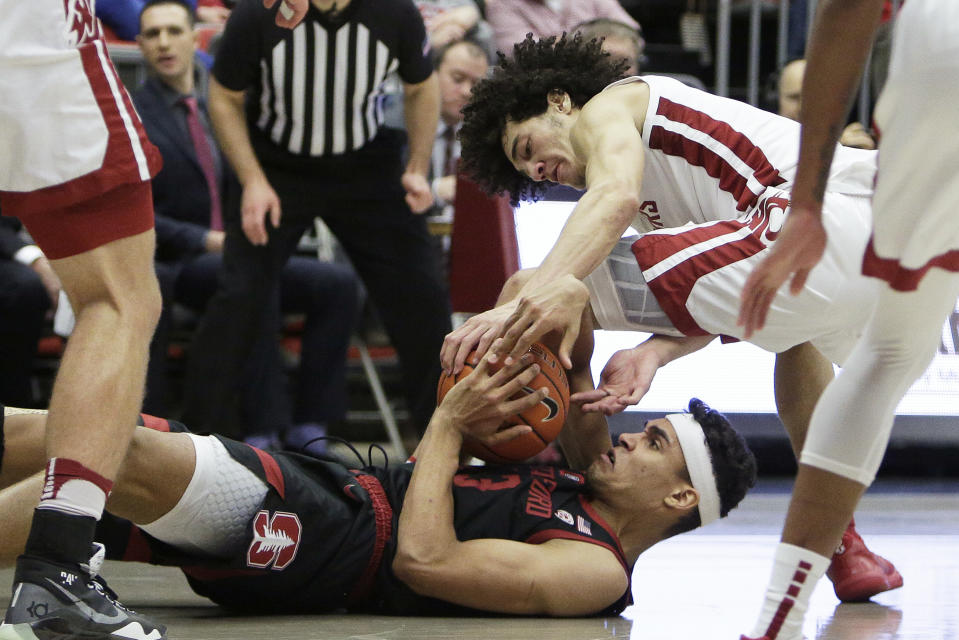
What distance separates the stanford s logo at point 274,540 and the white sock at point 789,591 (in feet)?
3.59

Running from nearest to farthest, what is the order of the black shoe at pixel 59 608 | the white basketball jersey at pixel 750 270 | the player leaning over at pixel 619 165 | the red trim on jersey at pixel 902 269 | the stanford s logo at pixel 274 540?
the red trim on jersey at pixel 902 269 < the black shoe at pixel 59 608 < the stanford s logo at pixel 274 540 < the player leaning over at pixel 619 165 < the white basketball jersey at pixel 750 270

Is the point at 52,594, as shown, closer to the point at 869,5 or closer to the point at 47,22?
the point at 47,22

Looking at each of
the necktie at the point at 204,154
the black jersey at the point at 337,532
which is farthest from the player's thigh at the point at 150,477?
the necktie at the point at 204,154

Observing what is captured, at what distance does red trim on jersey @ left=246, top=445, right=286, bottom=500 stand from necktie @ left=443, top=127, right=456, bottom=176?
3.49 m

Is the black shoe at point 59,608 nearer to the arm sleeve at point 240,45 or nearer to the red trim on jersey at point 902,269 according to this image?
the red trim on jersey at point 902,269

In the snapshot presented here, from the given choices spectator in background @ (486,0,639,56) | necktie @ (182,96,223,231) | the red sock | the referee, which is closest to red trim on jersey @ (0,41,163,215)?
the red sock

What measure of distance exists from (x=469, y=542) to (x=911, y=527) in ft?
8.25

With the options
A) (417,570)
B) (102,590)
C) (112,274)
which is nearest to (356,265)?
(417,570)

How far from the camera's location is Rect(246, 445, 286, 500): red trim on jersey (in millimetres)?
2695

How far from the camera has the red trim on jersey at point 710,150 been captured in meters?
3.14

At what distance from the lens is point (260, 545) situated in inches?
104

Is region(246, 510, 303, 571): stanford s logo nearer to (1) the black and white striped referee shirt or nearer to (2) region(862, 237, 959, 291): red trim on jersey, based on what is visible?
(2) region(862, 237, 959, 291): red trim on jersey

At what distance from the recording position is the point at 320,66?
482 cm

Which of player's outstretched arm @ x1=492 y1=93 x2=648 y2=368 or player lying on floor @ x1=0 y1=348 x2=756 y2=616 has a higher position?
player's outstretched arm @ x1=492 y1=93 x2=648 y2=368
